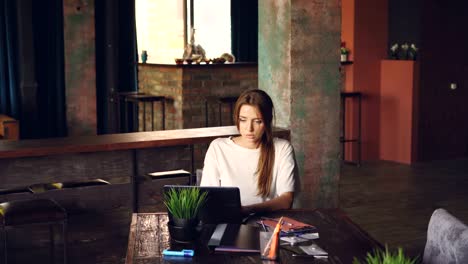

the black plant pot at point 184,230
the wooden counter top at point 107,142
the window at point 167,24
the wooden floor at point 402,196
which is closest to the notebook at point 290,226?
the black plant pot at point 184,230

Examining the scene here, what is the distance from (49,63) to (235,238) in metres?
6.48

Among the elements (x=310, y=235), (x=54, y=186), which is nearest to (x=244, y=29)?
(x=54, y=186)

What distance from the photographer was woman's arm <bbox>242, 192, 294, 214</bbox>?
3.28 m

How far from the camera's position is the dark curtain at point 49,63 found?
866 cm

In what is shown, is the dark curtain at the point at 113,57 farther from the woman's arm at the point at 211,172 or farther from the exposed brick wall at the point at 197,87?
the woman's arm at the point at 211,172

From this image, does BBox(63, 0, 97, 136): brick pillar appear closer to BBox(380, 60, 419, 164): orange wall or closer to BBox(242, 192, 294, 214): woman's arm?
BBox(380, 60, 419, 164): orange wall

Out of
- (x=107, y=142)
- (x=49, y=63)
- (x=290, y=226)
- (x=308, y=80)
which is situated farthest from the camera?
(x=49, y=63)

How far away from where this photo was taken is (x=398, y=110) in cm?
903

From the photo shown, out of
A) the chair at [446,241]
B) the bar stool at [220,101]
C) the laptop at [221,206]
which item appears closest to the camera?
the chair at [446,241]

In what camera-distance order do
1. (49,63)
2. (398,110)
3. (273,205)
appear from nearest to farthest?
(273,205)
(49,63)
(398,110)

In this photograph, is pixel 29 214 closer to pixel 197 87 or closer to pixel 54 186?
pixel 54 186

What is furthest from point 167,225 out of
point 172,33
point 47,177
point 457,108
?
point 172,33

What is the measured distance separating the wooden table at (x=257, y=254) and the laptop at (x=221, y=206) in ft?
0.16

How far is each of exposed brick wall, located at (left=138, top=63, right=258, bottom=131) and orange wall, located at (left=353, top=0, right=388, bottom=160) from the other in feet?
4.64
